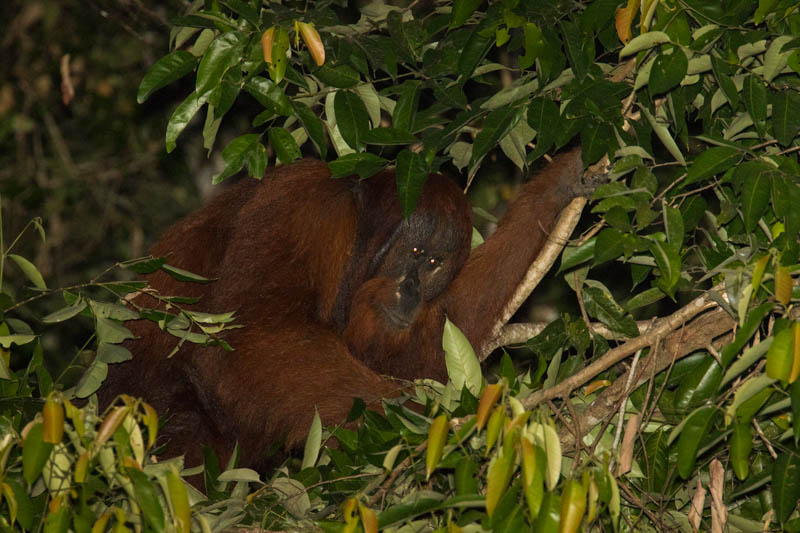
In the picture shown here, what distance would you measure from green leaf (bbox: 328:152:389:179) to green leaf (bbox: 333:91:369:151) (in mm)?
38

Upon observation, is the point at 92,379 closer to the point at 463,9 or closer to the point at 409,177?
the point at 409,177

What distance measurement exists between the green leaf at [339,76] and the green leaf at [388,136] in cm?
25

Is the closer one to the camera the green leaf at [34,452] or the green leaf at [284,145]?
the green leaf at [34,452]

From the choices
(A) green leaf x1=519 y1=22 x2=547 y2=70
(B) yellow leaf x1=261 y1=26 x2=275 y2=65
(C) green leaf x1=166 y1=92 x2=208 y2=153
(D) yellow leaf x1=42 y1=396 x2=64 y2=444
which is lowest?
(D) yellow leaf x1=42 y1=396 x2=64 y2=444

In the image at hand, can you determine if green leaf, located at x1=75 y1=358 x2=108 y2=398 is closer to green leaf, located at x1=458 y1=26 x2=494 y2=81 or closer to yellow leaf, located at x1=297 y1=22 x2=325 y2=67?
yellow leaf, located at x1=297 y1=22 x2=325 y2=67

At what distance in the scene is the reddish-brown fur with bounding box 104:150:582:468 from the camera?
4262 mm

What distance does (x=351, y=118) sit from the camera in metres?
3.39

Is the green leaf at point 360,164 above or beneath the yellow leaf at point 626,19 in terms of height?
beneath

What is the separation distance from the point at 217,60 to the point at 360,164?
1.90ft

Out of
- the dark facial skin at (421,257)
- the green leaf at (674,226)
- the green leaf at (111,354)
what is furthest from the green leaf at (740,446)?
the dark facial skin at (421,257)

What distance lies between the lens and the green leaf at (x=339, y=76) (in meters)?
3.41

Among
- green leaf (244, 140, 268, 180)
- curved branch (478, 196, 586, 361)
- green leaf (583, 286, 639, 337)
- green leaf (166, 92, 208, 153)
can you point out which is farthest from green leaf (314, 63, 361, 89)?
green leaf (583, 286, 639, 337)

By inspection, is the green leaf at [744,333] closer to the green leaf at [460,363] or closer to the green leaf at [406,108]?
the green leaf at [460,363]

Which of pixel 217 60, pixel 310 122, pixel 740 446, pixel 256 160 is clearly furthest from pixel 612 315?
pixel 217 60
